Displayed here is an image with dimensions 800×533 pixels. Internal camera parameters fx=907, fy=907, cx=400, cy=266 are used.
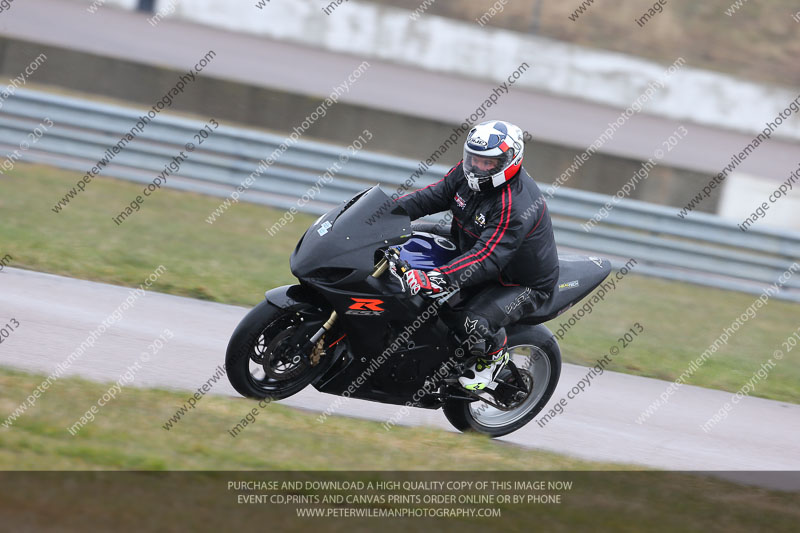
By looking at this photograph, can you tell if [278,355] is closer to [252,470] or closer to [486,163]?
[252,470]

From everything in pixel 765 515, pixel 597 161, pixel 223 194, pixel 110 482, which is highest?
pixel 765 515

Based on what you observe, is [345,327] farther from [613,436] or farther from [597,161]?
[597,161]

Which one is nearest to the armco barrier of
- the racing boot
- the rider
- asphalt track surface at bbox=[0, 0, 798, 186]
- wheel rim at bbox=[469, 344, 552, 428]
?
asphalt track surface at bbox=[0, 0, 798, 186]

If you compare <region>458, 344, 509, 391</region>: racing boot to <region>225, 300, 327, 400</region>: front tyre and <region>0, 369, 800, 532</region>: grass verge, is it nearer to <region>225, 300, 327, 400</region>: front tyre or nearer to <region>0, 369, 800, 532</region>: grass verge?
<region>0, 369, 800, 532</region>: grass verge

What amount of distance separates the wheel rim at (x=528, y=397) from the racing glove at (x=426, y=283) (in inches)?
41.2

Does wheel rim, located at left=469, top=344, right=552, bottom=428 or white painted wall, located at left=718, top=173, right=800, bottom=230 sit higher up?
wheel rim, located at left=469, top=344, right=552, bottom=428

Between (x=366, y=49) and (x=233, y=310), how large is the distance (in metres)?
15.5

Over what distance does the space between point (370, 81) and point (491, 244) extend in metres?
15.3

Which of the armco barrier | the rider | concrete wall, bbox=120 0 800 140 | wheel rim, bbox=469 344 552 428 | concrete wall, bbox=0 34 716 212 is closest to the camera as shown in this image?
the rider

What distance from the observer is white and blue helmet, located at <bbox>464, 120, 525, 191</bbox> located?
543cm

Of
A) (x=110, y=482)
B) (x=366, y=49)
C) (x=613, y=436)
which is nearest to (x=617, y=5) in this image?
(x=366, y=49)

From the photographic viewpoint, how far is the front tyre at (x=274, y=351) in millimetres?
5426

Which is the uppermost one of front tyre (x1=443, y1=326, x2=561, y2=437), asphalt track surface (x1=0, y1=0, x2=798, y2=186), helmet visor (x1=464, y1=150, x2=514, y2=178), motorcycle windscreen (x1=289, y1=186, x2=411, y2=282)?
helmet visor (x1=464, y1=150, x2=514, y2=178)

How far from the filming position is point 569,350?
8.74m
